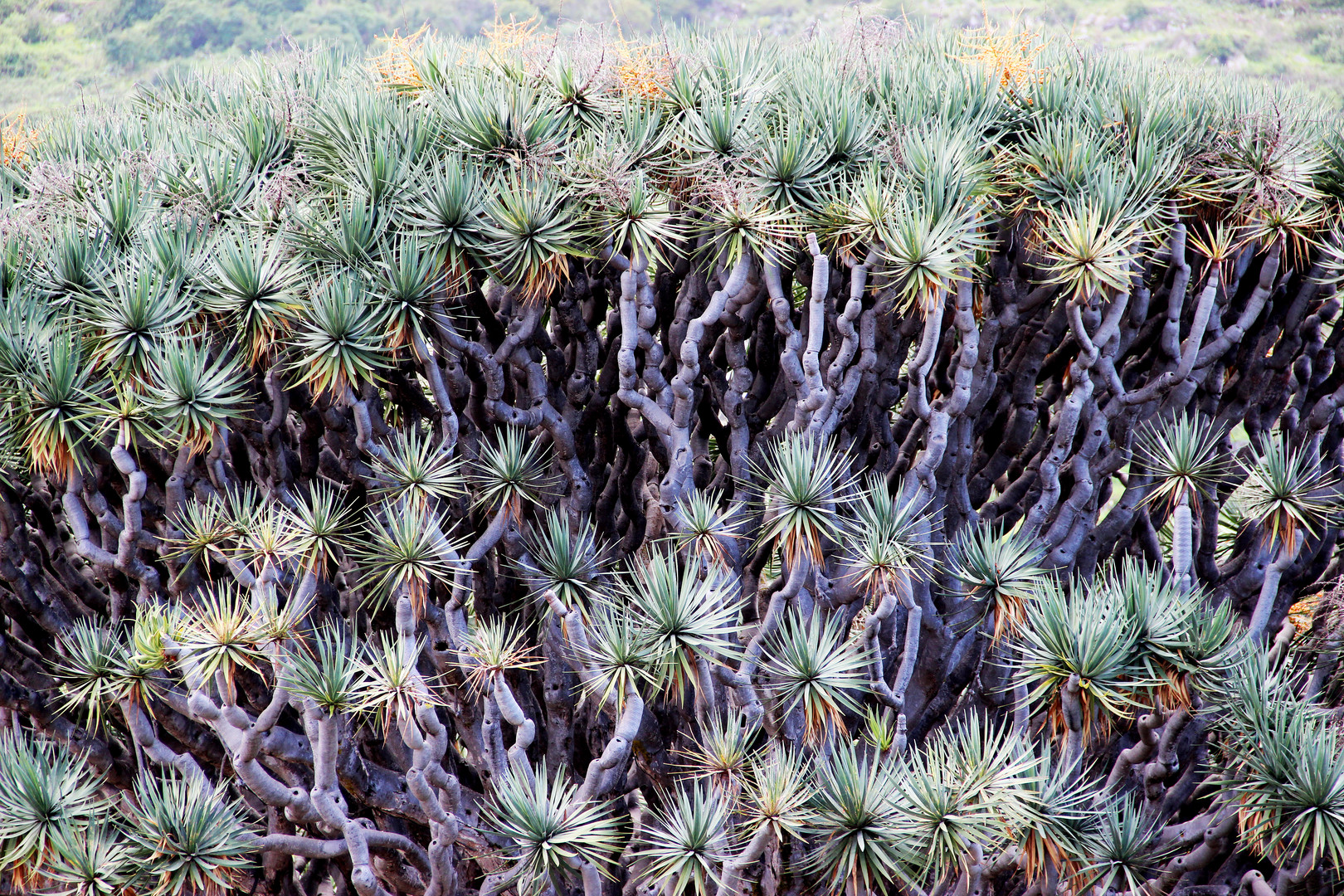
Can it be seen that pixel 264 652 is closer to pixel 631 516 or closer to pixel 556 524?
pixel 556 524

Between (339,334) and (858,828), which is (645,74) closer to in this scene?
(339,334)

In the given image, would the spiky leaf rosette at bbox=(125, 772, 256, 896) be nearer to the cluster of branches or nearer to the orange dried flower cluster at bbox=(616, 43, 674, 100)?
the cluster of branches

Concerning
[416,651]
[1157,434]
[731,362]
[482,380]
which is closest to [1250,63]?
[1157,434]

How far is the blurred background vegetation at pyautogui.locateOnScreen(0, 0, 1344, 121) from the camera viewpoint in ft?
41.0

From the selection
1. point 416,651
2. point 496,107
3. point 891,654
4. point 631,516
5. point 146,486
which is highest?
point 496,107

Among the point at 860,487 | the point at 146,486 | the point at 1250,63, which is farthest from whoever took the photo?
the point at 1250,63

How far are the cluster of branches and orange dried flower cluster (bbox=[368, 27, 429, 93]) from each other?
5 cm

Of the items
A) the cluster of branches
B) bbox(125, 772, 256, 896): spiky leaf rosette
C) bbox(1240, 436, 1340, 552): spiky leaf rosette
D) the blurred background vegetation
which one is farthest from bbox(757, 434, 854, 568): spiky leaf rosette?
the blurred background vegetation

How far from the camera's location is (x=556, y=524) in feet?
14.0

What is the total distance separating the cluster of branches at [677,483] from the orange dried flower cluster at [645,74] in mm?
23

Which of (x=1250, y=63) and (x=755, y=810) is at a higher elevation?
(x=1250, y=63)

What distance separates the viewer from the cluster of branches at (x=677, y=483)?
3.67 meters

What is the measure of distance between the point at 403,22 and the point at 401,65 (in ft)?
27.0

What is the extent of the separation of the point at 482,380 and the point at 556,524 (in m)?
0.81
